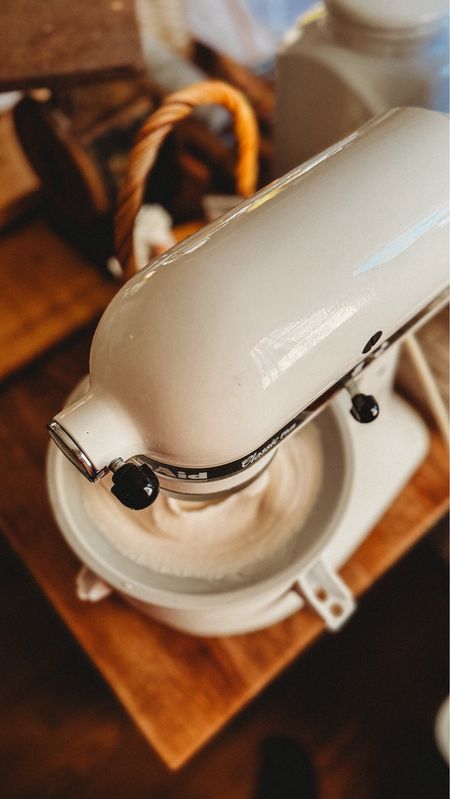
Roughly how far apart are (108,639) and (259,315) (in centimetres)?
55

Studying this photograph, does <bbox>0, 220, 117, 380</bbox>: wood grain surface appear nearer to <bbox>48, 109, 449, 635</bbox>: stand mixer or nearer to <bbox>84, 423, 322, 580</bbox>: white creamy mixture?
<bbox>84, 423, 322, 580</bbox>: white creamy mixture

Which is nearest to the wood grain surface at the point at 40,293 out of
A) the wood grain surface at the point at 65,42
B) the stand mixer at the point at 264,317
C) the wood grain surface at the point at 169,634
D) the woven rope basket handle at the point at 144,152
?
the wood grain surface at the point at 169,634

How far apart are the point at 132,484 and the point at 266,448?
0.11 metres

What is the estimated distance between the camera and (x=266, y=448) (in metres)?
0.54

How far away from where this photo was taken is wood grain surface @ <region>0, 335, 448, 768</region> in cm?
82

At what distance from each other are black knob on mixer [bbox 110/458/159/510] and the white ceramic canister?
0.48 metres

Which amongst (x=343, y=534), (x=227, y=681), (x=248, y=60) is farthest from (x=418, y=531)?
(x=248, y=60)

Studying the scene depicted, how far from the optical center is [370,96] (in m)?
0.73

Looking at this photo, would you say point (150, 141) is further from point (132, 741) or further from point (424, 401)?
point (132, 741)

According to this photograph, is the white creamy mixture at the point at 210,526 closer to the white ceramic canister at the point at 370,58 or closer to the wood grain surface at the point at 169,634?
the wood grain surface at the point at 169,634

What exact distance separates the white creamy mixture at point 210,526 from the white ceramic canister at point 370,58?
416 mm

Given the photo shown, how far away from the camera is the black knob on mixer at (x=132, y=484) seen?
498 millimetres

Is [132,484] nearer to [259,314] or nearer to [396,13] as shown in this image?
[259,314]

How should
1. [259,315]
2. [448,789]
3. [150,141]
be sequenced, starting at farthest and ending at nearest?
[448,789] → [150,141] → [259,315]
